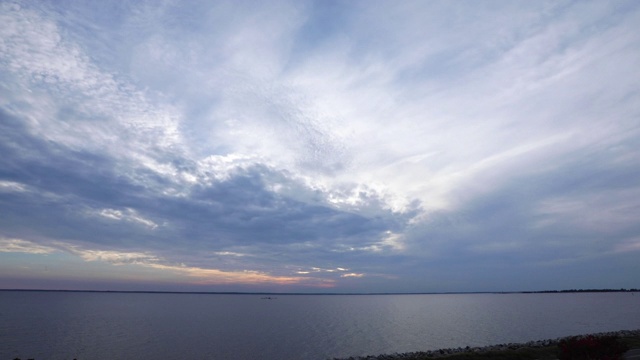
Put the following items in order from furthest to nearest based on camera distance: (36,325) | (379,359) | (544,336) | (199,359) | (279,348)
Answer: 1. (36,325)
2. (544,336)
3. (279,348)
4. (199,359)
5. (379,359)

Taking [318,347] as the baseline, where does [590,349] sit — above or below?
above

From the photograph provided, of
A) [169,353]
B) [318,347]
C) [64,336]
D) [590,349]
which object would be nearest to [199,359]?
[169,353]

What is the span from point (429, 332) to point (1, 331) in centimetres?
8028

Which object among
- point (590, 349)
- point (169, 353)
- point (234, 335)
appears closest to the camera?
point (590, 349)

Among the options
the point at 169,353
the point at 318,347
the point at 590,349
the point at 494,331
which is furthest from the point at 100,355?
the point at 494,331

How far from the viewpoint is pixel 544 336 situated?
65688 mm

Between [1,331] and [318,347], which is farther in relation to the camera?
[1,331]

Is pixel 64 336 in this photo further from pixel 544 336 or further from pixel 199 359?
pixel 544 336

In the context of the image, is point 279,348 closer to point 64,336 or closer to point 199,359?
point 199,359

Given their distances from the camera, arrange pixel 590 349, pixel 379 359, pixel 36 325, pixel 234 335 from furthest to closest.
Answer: pixel 36 325
pixel 234 335
pixel 379 359
pixel 590 349

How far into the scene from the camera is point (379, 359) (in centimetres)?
4225

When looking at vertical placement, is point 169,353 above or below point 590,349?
below

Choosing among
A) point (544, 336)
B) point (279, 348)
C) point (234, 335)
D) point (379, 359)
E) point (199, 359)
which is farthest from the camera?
point (234, 335)

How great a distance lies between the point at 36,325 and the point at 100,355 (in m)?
46.6
